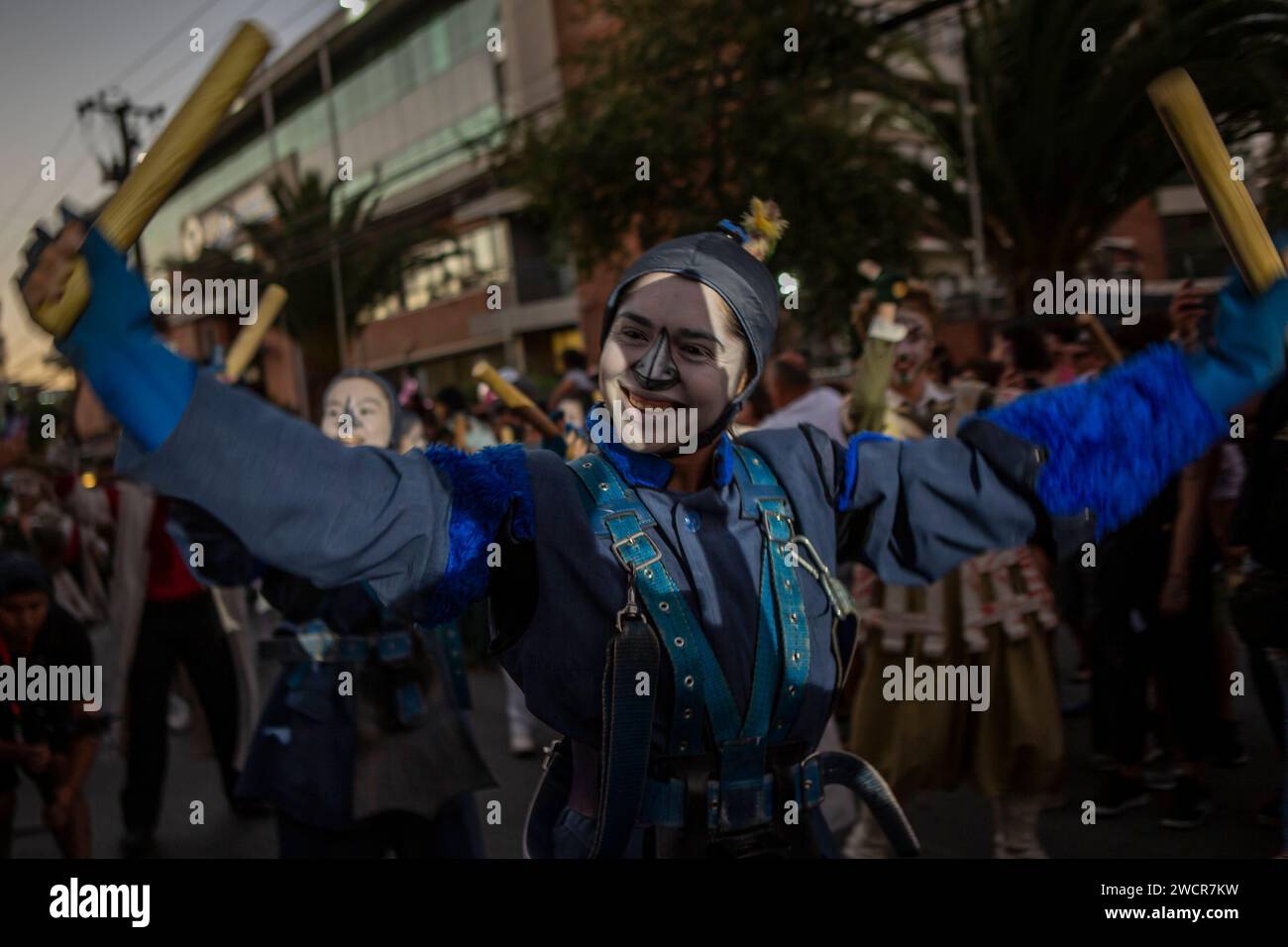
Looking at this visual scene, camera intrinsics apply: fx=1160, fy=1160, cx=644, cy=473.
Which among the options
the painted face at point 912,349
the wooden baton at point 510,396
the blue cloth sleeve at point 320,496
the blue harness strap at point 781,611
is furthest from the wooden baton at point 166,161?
the painted face at point 912,349

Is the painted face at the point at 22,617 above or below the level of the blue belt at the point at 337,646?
above

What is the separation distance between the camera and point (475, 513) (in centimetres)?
145

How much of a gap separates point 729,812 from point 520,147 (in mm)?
10341

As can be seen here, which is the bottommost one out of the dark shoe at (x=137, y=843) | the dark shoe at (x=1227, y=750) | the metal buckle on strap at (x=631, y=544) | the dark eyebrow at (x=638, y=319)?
the dark shoe at (x=137, y=843)

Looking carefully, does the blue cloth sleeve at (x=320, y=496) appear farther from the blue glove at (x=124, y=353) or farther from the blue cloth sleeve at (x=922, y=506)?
the blue cloth sleeve at (x=922, y=506)

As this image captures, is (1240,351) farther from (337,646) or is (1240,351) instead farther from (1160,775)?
(1160,775)

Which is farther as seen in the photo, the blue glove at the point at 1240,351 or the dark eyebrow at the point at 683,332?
the dark eyebrow at the point at 683,332

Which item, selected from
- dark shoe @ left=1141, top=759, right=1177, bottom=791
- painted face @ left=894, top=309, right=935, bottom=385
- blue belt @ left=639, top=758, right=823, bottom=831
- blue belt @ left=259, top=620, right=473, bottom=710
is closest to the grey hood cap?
blue belt @ left=639, top=758, right=823, bottom=831

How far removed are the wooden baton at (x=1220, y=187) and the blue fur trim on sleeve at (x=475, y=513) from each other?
96cm

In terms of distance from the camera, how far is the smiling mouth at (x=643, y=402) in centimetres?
160

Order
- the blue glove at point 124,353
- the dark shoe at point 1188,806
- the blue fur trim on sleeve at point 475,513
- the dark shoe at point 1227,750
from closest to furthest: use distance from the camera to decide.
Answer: the blue glove at point 124,353 < the blue fur trim on sleeve at point 475,513 < the dark shoe at point 1188,806 < the dark shoe at point 1227,750

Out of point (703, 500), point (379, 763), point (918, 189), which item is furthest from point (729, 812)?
point (918, 189)

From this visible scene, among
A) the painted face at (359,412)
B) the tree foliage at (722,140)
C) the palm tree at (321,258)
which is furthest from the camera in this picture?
the palm tree at (321,258)

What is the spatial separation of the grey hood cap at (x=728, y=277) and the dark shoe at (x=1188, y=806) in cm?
312
